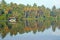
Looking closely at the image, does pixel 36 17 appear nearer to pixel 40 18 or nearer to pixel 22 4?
pixel 40 18

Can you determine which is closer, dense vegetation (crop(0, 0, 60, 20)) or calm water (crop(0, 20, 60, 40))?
calm water (crop(0, 20, 60, 40))

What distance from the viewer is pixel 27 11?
1504cm

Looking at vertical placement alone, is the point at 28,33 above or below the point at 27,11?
below

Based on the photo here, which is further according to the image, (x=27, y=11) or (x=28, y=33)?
(x=27, y=11)

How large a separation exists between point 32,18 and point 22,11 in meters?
0.91

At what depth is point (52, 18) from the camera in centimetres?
1514

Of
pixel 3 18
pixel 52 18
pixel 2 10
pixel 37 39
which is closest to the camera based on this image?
pixel 37 39

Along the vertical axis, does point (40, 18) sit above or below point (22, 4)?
below

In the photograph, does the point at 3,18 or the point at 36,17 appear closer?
the point at 3,18

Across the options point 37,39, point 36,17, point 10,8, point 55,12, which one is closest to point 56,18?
point 55,12

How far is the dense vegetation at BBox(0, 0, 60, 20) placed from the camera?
14.1 meters

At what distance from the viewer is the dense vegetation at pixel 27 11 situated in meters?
14.1

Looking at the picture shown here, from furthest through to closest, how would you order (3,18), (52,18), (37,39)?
(52,18), (3,18), (37,39)

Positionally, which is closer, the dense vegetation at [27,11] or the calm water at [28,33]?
the calm water at [28,33]
